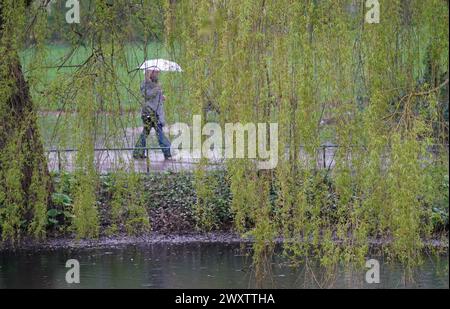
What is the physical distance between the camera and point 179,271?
357 inches

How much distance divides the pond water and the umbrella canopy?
1910 millimetres

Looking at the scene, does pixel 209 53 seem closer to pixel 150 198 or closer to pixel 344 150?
pixel 344 150

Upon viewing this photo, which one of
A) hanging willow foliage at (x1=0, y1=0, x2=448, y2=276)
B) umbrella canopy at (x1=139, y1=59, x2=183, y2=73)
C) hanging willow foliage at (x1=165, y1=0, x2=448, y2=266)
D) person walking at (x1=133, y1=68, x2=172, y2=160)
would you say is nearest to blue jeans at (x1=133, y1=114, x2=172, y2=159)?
person walking at (x1=133, y1=68, x2=172, y2=160)

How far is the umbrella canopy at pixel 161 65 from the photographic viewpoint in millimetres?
8023

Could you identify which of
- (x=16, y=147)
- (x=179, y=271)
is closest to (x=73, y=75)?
(x=16, y=147)

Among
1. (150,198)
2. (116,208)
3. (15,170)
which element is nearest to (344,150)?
(116,208)

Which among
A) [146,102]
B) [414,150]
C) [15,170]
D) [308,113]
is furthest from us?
[146,102]

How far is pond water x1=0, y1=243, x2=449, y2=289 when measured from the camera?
795cm

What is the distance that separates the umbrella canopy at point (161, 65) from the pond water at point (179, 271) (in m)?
1.91

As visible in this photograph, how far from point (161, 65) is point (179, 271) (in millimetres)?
2049

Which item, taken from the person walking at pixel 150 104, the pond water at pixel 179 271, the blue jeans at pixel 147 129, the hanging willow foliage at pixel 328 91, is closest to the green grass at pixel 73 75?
the person walking at pixel 150 104

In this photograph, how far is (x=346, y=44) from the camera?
704 centimetres

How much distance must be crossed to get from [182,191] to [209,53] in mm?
4453

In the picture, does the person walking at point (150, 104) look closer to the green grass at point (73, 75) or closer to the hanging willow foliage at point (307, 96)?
the green grass at point (73, 75)
